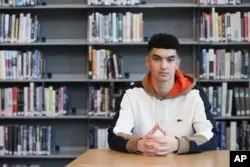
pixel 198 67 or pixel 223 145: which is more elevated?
pixel 198 67

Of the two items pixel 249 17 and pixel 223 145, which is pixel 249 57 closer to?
pixel 249 17

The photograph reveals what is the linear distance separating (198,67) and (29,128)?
1637mm

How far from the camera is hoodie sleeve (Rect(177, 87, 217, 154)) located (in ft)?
6.81

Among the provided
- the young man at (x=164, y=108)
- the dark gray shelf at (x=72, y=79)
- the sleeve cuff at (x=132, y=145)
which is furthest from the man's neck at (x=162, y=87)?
the dark gray shelf at (x=72, y=79)

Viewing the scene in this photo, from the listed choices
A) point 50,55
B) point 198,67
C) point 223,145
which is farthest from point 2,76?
point 223,145

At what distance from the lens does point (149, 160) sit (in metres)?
1.91

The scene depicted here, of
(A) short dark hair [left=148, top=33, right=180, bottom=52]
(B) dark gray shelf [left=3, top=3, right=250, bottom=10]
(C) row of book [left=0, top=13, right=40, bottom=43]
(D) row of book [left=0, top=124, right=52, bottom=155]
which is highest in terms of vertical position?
(B) dark gray shelf [left=3, top=3, right=250, bottom=10]

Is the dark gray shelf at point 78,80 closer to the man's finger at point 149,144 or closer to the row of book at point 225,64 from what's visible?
the row of book at point 225,64

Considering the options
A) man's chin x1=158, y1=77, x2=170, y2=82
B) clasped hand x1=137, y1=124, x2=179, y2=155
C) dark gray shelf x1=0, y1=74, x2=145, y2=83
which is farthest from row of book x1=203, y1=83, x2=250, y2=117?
clasped hand x1=137, y1=124, x2=179, y2=155

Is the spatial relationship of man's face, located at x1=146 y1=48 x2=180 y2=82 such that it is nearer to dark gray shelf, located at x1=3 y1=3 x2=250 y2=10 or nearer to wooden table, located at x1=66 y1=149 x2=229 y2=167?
wooden table, located at x1=66 y1=149 x2=229 y2=167

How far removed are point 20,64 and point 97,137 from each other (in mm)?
965

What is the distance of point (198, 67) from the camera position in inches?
168

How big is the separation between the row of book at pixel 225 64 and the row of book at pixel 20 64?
1492mm

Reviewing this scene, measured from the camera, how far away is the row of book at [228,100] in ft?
13.6
